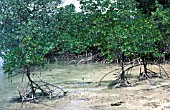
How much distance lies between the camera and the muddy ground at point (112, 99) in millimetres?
8172

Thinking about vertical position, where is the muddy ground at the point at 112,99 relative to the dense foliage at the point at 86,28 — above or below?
below

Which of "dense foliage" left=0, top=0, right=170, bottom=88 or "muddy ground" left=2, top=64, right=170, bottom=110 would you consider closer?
"muddy ground" left=2, top=64, right=170, bottom=110

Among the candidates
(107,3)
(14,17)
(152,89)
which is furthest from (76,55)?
(152,89)

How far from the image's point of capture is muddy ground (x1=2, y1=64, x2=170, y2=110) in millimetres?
8172

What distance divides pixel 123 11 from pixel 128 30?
4079 mm

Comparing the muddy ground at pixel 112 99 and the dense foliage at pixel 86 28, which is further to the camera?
the dense foliage at pixel 86 28

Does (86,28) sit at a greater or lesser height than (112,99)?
greater

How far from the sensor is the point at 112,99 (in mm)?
8969

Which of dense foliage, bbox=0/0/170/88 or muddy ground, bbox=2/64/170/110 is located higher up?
dense foliage, bbox=0/0/170/88

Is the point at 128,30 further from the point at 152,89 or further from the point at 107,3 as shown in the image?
the point at 107,3

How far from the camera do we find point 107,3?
1669 centimetres

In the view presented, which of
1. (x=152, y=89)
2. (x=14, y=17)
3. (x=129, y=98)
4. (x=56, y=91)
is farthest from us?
(x=14, y=17)

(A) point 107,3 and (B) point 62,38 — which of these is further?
(B) point 62,38

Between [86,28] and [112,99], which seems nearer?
[112,99]
